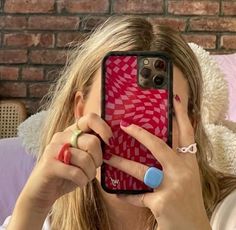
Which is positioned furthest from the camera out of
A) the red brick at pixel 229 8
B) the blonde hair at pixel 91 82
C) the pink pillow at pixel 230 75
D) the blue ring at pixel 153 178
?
the red brick at pixel 229 8

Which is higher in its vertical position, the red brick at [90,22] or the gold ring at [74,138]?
the red brick at [90,22]

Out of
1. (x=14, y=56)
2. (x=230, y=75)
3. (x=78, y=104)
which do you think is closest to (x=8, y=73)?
(x=14, y=56)

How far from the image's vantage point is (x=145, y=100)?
2.33ft

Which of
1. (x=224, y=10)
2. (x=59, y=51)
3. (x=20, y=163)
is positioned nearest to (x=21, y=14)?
(x=59, y=51)

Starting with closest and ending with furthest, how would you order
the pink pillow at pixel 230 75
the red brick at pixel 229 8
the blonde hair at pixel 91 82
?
the blonde hair at pixel 91 82 < the pink pillow at pixel 230 75 < the red brick at pixel 229 8

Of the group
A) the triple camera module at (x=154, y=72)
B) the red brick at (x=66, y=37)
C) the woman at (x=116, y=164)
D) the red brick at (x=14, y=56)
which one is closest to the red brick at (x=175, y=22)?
the red brick at (x=66, y=37)

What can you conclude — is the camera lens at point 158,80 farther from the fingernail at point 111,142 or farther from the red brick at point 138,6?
the red brick at point 138,6

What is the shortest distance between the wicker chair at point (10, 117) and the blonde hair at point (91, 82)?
1.19m

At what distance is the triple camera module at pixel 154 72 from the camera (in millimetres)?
709

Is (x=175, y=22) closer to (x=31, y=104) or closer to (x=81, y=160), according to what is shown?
(x=31, y=104)

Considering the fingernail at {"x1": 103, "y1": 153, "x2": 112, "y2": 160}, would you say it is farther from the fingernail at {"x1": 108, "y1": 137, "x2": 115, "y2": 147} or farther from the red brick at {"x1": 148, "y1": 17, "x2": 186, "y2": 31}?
the red brick at {"x1": 148, "y1": 17, "x2": 186, "y2": 31}

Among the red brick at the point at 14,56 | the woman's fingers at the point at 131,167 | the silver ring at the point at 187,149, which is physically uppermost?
the silver ring at the point at 187,149

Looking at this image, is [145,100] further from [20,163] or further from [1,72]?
[1,72]

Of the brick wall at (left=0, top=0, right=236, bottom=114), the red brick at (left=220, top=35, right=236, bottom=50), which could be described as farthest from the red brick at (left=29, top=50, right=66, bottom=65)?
the red brick at (left=220, top=35, right=236, bottom=50)
